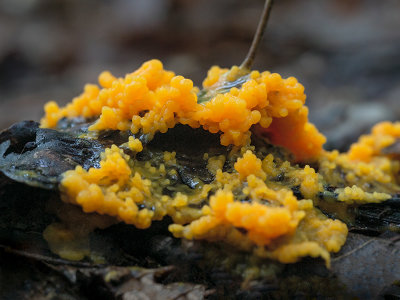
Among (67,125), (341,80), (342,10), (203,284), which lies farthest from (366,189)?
(342,10)

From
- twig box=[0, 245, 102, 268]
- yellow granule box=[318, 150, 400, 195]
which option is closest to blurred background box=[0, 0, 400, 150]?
yellow granule box=[318, 150, 400, 195]

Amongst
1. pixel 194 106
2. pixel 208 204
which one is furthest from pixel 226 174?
→ pixel 194 106

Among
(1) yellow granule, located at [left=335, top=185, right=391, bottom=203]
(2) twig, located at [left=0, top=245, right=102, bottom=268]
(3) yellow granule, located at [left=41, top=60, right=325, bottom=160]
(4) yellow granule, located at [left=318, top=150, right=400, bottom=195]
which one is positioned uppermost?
(3) yellow granule, located at [left=41, top=60, right=325, bottom=160]

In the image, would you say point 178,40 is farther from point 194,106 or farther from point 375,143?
point 194,106

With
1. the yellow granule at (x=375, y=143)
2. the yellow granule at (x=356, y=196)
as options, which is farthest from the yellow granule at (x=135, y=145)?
the yellow granule at (x=375, y=143)

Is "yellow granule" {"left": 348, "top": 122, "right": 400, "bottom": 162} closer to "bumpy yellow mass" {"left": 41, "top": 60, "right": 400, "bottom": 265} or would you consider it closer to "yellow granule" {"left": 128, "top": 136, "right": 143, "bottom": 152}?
"bumpy yellow mass" {"left": 41, "top": 60, "right": 400, "bottom": 265}

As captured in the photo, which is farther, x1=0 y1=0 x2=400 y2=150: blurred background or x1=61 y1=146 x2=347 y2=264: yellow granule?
x1=0 y1=0 x2=400 y2=150: blurred background
